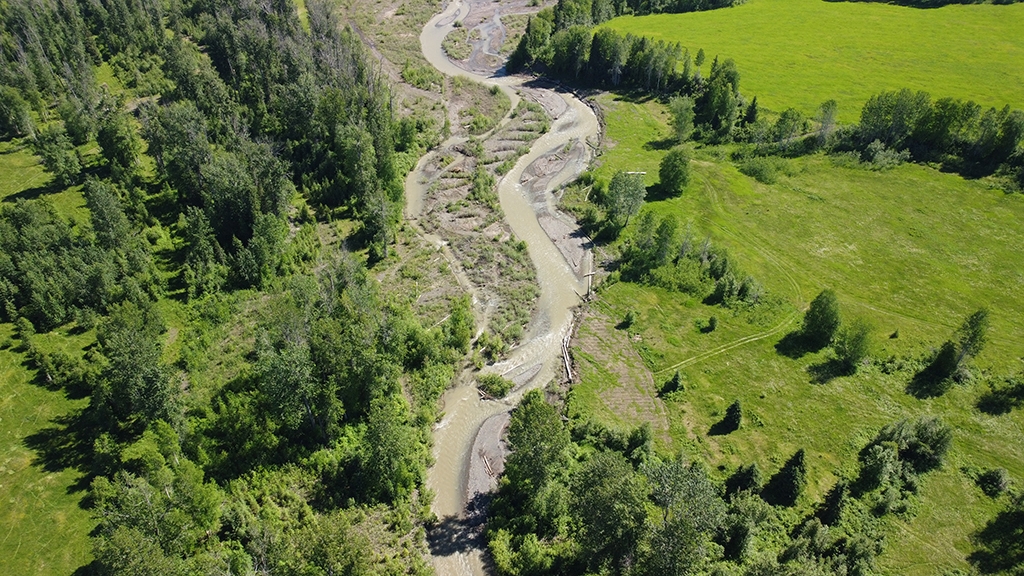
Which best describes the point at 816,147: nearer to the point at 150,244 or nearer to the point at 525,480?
the point at 525,480

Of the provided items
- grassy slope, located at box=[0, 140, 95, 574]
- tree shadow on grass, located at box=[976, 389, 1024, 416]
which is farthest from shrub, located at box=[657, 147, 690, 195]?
grassy slope, located at box=[0, 140, 95, 574]

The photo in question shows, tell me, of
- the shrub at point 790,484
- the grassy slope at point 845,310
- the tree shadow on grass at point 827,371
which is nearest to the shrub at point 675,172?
the grassy slope at point 845,310

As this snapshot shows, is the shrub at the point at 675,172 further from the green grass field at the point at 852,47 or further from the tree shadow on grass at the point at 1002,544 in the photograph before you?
the tree shadow on grass at the point at 1002,544

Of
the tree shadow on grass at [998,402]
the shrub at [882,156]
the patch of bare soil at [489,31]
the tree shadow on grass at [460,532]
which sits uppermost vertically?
the patch of bare soil at [489,31]

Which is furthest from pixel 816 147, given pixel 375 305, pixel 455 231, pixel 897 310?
pixel 375 305

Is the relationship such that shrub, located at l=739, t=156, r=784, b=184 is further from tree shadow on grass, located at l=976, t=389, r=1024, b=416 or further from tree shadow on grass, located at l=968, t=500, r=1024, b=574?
tree shadow on grass, located at l=968, t=500, r=1024, b=574
